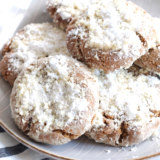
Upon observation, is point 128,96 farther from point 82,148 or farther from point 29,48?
point 29,48

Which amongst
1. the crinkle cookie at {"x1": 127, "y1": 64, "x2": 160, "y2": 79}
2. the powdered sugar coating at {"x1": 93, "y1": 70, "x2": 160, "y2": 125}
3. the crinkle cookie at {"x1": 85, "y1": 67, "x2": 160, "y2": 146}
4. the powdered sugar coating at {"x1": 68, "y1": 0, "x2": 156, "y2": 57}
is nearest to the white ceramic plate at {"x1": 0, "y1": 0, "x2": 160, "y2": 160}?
the crinkle cookie at {"x1": 85, "y1": 67, "x2": 160, "y2": 146}

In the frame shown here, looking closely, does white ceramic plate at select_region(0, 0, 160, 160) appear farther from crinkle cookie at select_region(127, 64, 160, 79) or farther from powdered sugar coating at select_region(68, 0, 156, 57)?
powdered sugar coating at select_region(68, 0, 156, 57)

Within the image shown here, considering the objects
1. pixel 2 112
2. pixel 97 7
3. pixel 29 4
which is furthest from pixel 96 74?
pixel 29 4

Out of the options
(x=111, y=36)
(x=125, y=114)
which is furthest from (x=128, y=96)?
(x=111, y=36)

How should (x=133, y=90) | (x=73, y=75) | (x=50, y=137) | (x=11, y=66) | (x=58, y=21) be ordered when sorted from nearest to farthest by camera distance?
(x=50, y=137) < (x=73, y=75) < (x=133, y=90) < (x=11, y=66) < (x=58, y=21)

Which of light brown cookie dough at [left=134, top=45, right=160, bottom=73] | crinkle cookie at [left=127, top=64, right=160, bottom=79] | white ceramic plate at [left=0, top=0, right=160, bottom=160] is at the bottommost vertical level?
white ceramic plate at [left=0, top=0, right=160, bottom=160]

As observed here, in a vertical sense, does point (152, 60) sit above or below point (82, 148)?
above

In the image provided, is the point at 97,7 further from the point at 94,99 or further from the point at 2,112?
the point at 2,112
